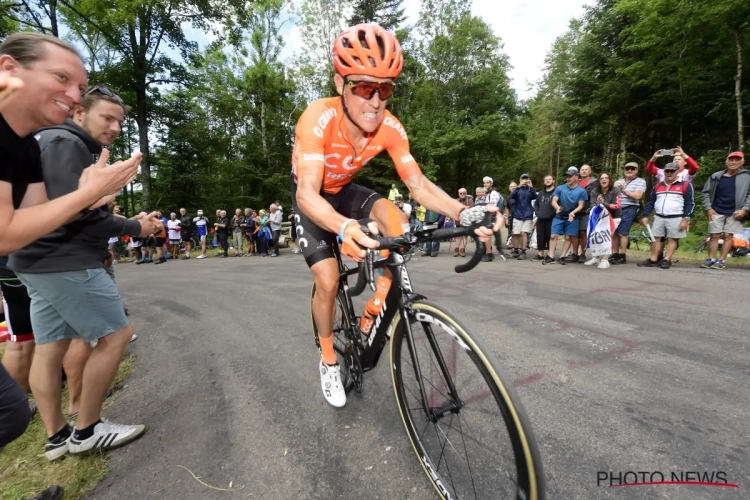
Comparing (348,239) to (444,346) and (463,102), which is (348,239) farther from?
(463,102)

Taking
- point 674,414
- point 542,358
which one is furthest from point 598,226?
point 674,414

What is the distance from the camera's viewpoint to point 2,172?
131 centimetres

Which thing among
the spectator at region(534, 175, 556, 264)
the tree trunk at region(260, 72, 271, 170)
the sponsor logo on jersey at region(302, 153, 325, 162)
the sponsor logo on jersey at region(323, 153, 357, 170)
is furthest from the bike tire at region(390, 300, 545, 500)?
the tree trunk at region(260, 72, 271, 170)

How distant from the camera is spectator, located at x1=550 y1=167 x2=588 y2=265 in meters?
7.75

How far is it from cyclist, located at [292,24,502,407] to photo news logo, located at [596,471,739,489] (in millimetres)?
1514

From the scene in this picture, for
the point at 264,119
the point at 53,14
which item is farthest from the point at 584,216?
the point at 264,119

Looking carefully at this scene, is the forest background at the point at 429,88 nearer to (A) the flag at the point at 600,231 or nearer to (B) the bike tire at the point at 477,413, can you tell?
(A) the flag at the point at 600,231

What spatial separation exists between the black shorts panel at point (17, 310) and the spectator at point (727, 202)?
9859 millimetres

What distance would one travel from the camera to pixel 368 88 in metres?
2.37

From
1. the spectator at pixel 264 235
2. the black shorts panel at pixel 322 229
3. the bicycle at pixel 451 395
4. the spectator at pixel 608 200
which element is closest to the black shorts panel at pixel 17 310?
the black shorts panel at pixel 322 229

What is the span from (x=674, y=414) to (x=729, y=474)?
0.52 meters

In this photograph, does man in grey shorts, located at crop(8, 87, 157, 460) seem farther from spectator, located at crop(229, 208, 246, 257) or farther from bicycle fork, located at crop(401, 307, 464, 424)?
spectator, located at crop(229, 208, 246, 257)

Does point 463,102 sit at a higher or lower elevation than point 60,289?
higher

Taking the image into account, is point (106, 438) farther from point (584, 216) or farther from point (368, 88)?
point (584, 216)
